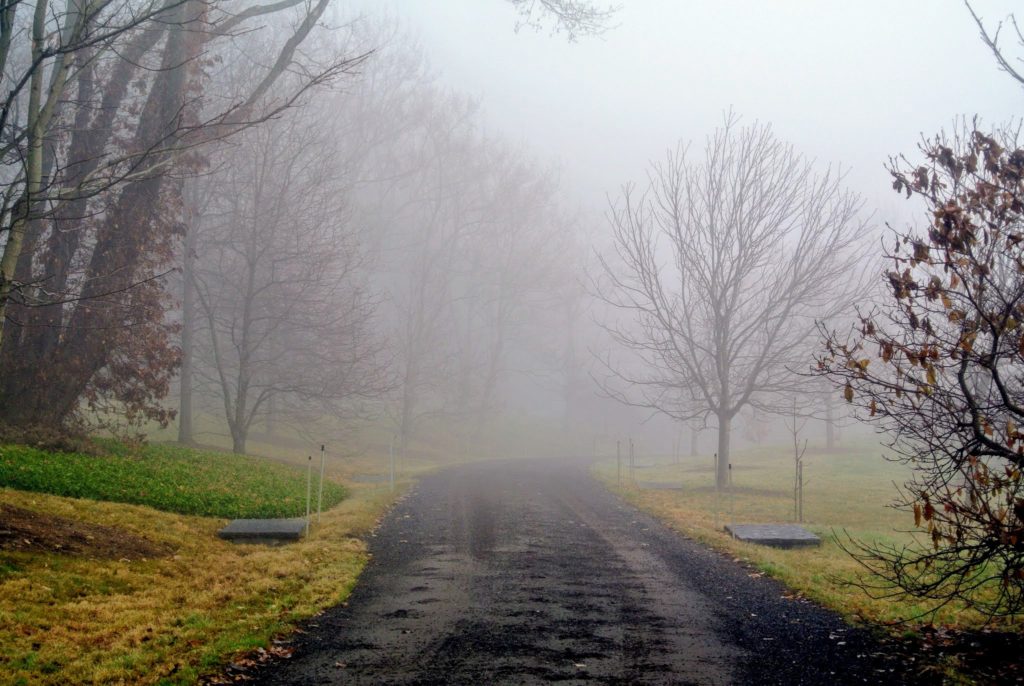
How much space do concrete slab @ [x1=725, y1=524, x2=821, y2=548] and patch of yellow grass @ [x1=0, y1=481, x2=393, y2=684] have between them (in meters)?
A: 5.85

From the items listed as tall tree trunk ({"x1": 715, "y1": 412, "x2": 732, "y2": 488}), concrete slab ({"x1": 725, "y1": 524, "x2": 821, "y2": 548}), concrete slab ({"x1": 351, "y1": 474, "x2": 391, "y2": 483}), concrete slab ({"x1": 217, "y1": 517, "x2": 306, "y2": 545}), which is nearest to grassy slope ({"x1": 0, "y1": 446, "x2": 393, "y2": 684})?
concrete slab ({"x1": 217, "y1": 517, "x2": 306, "y2": 545})

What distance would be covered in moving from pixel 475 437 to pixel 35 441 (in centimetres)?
3385

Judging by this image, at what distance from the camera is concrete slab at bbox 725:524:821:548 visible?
454 inches

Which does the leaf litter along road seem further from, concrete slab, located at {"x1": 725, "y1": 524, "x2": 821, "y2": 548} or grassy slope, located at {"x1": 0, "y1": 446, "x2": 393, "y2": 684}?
concrete slab, located at {"x1": 725, "y1": 524, "x2": 821, "y2": 548}

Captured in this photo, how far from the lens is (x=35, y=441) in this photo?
12.9 m

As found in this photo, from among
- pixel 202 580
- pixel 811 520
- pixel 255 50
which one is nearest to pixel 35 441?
pixel 202 580

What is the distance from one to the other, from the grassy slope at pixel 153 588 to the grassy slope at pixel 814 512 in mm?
5146

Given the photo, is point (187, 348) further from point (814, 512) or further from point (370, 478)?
point (814, 512)

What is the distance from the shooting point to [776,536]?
11.7 metres

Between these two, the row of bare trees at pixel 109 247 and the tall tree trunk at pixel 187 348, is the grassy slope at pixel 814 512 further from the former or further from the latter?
the tall tree trunk at pixel 187 348

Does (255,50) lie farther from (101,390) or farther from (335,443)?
(335,443)

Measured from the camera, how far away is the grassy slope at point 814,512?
25.6 ft

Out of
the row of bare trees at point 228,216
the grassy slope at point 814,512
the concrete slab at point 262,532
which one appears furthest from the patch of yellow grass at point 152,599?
the grassy slope at point 814,512

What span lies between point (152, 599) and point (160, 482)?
5.74 m
